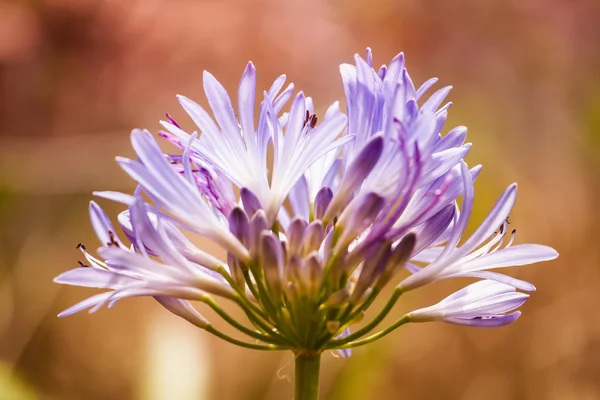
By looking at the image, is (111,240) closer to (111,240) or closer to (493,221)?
(111,240)

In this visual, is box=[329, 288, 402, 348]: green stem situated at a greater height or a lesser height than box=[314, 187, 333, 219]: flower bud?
lesser

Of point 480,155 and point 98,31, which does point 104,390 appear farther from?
point 480,155

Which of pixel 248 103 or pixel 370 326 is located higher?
pixel 248 103

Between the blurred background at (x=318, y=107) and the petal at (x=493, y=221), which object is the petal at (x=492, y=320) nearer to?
the petal at (x=493, y=221)

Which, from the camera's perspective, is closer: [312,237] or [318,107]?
[312,237]

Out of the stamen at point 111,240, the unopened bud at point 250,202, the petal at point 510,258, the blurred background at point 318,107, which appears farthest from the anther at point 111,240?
the blurred background at point 318,107

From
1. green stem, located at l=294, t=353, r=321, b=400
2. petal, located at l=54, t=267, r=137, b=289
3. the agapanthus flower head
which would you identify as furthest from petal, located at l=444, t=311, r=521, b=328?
petal, located at l=54, t=267, r=137, b=289

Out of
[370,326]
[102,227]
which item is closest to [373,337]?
[370,326]

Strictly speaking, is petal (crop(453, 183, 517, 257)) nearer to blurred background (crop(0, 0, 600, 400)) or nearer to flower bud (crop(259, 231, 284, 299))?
flower bud (crop(259, 231, 284, 299))
